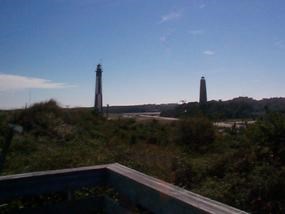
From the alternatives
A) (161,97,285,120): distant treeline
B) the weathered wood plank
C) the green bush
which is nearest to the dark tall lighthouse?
(161,97,285,120): distant treeline

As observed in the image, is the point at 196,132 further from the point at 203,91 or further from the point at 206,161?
the point at 203,91

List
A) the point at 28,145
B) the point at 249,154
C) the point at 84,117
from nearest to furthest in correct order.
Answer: the point at 249,154, the point at 28,145, the point at 84,117

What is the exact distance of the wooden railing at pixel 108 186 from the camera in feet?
7.57

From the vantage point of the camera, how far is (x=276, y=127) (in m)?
10.4

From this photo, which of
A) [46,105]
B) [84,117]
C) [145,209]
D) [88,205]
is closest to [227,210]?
[145,209]

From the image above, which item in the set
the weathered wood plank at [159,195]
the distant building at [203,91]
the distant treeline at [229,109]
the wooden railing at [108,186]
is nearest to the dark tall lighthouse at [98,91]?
the distant treeline at [229,109]

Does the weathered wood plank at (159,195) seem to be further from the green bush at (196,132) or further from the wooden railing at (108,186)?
the green bush at (196,132)

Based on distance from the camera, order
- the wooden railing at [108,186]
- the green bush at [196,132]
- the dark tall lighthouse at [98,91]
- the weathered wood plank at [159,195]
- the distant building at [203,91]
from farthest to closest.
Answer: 1. the distant building at [203,91]
2. the dark tall lighthouse at [98,91]
3. the green bush at [196,132]
4. the wooden railing at [108,186]
5. the weathered wood plank at [159,195]

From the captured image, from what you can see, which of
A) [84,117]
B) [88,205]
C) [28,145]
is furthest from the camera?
[84,117]

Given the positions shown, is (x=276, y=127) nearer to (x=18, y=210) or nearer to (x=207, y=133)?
(x=18, y=210)

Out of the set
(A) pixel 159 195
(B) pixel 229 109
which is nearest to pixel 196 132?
(B) pixel 229 109

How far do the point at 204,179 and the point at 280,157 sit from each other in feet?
6.48

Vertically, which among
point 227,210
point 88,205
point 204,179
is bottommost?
point 204,179

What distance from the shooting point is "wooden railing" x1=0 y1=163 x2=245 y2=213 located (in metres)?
2.31
